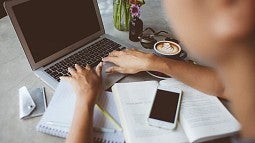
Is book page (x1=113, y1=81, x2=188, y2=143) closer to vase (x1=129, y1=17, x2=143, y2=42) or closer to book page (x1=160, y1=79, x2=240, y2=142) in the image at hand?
book page (x1=160, y1=79, x2=240, y2=142)

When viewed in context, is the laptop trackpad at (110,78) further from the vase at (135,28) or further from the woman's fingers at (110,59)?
the vase at (135,28)

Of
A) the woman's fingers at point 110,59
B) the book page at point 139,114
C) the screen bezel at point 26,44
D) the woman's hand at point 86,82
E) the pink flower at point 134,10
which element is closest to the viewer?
the book page at point 139,114

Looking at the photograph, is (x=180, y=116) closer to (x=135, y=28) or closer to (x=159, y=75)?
(x=159, y=75)

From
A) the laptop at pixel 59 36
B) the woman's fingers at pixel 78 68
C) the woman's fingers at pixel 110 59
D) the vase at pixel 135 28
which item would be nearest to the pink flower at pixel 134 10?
the vase at pixel 135 28

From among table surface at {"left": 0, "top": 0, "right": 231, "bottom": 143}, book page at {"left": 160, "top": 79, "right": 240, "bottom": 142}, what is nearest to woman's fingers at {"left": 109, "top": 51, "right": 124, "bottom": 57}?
table surface at {"left": 0, "top": 0, "right": 231, "bottom": 143}

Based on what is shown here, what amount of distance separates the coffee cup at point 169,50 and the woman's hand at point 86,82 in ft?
0.81

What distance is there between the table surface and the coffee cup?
124 millimetres

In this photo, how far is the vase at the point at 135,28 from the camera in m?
1.49

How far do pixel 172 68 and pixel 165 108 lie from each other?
0.76ft

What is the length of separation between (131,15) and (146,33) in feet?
0.39

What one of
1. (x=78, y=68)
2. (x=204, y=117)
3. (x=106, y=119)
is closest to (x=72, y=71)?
(x=78, y=68)

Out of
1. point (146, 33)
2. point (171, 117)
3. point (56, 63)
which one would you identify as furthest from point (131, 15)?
point (171, 117)

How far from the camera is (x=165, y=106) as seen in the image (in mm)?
1025

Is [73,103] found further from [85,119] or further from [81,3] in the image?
[81,3]
